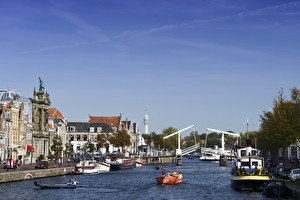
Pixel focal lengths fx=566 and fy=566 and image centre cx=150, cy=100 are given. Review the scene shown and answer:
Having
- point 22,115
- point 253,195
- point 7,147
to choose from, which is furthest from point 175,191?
point 22,115

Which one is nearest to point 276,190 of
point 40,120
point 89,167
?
point 89,167

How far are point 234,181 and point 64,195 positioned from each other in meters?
22.6

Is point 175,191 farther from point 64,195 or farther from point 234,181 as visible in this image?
point 64,195

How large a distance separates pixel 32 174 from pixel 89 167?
91.6ft

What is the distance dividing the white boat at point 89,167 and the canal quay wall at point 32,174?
169cm

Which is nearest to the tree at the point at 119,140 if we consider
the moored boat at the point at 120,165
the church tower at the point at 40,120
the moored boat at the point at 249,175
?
the moored boat at the point at 120,165

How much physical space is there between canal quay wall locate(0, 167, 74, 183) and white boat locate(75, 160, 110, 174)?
1.69m

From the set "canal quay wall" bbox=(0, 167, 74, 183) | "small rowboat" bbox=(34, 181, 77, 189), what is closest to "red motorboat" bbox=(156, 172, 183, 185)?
"small rowboat" bbox=(34, 181, 77, 189)

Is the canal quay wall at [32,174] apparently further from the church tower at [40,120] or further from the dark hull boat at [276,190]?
the dark hull boat at [276,190]

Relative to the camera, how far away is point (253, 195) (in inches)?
2670

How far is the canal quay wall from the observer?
80.7 m

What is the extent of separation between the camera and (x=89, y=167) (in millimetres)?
118188

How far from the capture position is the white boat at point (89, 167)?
114 m

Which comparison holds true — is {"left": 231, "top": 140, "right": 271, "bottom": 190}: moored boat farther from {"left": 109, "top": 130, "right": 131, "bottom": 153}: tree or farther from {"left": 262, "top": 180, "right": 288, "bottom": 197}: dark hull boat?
{"left": 109, "top": 130, "right": 131, "bottom": 153}: tree
